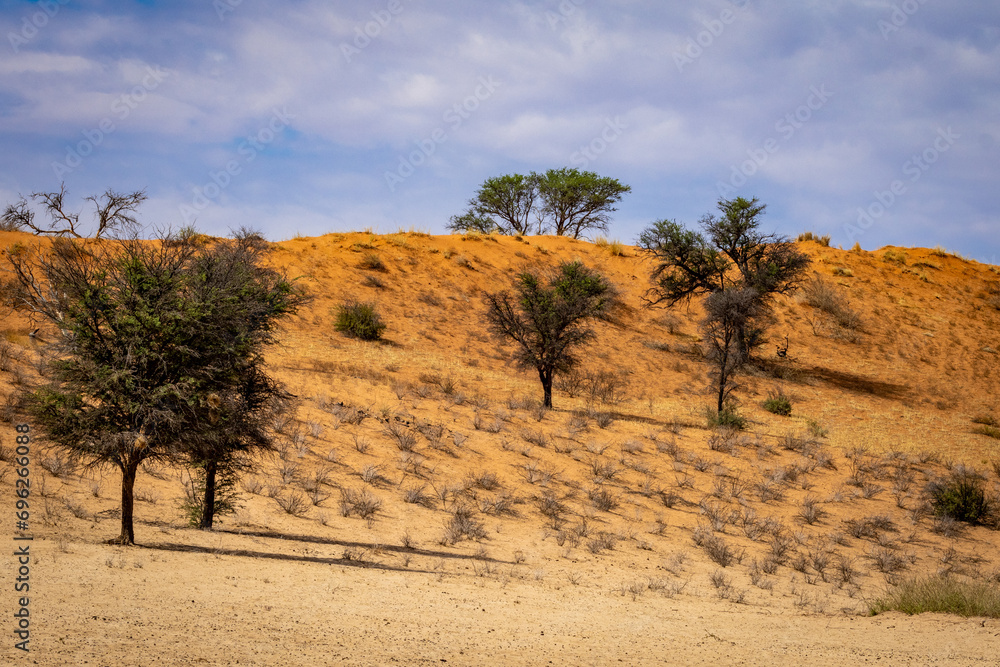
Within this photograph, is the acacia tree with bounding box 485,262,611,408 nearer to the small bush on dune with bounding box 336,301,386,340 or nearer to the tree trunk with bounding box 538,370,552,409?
the tree trunk with bounding box 538,370,552,409

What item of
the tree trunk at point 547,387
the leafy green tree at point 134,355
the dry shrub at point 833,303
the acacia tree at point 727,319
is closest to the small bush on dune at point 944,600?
the leafy green tree at point 134,355

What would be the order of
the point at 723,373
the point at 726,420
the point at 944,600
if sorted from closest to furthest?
the point at 944,600
the point at 726,420
the point at 723,373

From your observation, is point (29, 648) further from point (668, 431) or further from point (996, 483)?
point (996, 483)

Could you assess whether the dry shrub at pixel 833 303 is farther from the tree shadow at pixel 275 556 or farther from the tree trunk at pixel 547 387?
the tree shadow at pixel 275 556

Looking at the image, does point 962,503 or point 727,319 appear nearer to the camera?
point 962,503

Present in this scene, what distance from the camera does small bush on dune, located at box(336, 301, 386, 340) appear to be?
3117 centimetres

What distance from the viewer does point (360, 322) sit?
31.5 metres

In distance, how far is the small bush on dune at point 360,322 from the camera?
31.2m

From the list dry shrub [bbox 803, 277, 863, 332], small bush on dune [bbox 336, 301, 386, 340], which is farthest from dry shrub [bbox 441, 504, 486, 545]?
dry shrub [bbox 803, 277, 863, 332]

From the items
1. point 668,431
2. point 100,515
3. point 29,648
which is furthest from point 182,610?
point 668,431

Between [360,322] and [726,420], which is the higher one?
[360,322]

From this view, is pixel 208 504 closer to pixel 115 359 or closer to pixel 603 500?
pixel 115 359

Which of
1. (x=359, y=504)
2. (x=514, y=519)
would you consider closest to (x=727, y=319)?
(x=514, y=519)

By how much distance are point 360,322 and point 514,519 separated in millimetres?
18248
